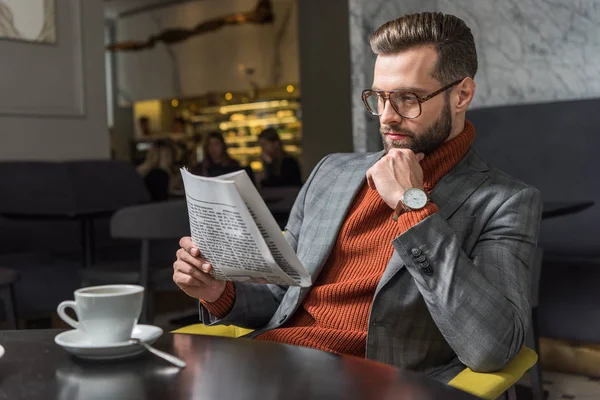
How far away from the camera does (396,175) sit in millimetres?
1382

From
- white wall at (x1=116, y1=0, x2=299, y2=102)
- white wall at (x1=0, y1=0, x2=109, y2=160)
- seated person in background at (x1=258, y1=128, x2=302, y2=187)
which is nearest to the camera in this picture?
white wall at (x1=0, y1=0, x2=109, y2=160)

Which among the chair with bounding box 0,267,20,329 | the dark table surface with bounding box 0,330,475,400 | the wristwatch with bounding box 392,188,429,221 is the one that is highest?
the wristwatch with bounding box 392,188,429,221

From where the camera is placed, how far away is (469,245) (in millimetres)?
1386

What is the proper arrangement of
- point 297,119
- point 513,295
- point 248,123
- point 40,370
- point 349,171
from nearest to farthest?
point 40,370
point 513,295
point 349,171
point 297,119
point 248,123

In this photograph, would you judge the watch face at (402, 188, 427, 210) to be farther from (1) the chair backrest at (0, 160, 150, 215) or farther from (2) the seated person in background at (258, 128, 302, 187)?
(2) the seated person in background at (258, 128, 302, 187)

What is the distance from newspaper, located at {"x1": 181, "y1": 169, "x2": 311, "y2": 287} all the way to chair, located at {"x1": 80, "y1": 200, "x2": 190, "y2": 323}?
1890 mm

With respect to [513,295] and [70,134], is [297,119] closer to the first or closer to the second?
[70,134]

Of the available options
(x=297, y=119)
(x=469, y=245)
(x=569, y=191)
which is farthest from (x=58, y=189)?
(x=297, y=119)

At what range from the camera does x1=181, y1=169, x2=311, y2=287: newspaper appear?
114 centimetres

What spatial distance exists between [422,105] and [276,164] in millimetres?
5041

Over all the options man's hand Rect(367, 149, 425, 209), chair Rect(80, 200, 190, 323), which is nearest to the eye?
man's hand Rect(367, 149, 425, 209)

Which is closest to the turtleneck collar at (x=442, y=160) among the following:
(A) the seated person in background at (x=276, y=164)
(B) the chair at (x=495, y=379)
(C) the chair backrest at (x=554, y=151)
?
(B) the chair at (x=495, y=379)

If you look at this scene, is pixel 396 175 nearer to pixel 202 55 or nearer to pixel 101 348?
pixel 101 348

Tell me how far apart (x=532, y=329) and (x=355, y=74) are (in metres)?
2.62
